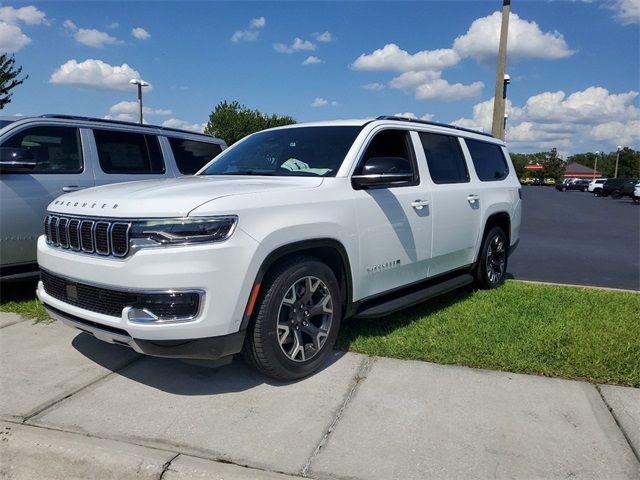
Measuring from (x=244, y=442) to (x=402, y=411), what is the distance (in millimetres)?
1029

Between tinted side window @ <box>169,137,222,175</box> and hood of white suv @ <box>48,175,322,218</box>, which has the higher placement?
tinted side window @ <box>169,137,222,175</box>

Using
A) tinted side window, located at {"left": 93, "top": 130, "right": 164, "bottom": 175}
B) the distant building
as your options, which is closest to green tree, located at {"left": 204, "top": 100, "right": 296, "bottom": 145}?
tinted side window, located at {"left": 93, "top": 130, "right": 164, "bottom": 175}

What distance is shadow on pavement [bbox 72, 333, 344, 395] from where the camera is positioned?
12.0 feet

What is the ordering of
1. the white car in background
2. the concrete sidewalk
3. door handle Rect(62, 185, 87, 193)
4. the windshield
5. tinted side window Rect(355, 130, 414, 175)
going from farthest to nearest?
the white car in background → door handle Rect(62, 185, 87, 193) → tinted side window Rect(355, 130, 414, 175) → the windshield → the concrete sidewalk

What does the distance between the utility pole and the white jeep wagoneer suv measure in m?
9.78

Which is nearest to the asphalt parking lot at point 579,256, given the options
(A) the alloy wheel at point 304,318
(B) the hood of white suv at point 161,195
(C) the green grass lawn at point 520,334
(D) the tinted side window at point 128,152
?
(C) the green grass lawn at point 520,334

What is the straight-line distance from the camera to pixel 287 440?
9.78 ft

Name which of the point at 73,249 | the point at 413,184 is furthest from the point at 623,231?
the point at 73,249

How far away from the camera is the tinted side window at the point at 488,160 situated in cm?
598

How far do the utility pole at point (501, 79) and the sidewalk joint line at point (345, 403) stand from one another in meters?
11.1

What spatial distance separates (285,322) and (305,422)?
2.31 ft

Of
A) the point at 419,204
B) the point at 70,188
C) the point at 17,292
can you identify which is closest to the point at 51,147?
the point at 70,188

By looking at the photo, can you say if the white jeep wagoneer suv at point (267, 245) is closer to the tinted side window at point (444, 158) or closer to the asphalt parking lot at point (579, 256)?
the tinted side window at point (444, 158)

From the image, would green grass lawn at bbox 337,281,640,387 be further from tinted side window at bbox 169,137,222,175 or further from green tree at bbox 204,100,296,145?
green tree at bbox 204,100,296,145
